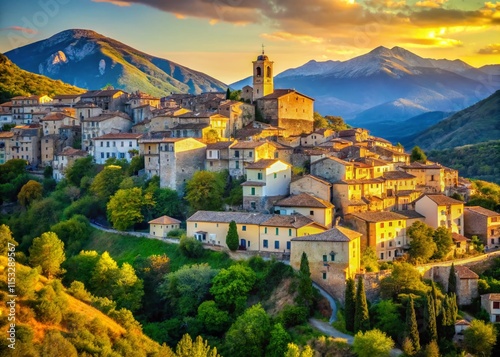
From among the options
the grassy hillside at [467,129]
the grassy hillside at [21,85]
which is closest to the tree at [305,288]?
the grassy hillside at [21,85]

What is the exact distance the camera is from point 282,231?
1767 inches

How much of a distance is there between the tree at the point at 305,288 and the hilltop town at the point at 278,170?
1.63 meters

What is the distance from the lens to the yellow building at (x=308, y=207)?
4625 centimetres

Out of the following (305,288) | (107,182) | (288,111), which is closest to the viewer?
(305,288)

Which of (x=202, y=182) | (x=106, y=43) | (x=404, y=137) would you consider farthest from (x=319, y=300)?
(x=106, y=43)

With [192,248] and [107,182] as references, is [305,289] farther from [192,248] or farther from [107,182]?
[107,182]

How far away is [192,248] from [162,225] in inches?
224

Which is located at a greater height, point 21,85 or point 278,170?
point 21,85

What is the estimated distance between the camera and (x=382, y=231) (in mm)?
46375

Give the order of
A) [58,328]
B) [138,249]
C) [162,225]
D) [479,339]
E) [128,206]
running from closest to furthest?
[58,328] < [479,339] < [138,249] < [162,225] < [128,206]

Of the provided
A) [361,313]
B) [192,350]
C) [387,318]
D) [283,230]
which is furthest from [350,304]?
[192,350]

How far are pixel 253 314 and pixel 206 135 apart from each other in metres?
23.5

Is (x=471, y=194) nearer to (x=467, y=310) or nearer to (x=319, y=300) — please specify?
(x=467, y=310)

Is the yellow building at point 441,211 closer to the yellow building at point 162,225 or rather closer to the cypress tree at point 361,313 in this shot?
the cypress tree at point 361,313
